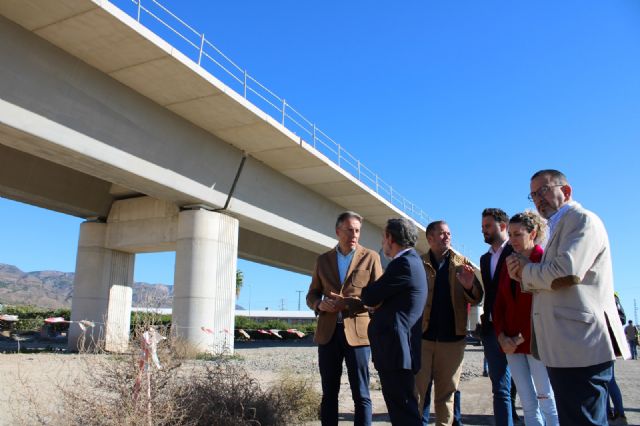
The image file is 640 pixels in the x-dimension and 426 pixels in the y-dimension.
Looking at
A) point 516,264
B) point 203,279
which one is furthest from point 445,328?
point 203,279

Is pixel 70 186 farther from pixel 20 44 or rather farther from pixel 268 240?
pixel 268 240

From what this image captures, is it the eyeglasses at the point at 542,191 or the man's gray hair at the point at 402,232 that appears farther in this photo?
the man's gray hair at the point at 402,232

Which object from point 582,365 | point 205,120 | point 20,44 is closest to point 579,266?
point 582,365

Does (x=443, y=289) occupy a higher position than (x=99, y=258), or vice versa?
(x=99, y=258)

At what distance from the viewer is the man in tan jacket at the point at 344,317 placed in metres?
4.18

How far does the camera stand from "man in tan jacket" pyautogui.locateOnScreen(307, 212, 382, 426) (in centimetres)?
418

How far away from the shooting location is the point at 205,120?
13844 mm

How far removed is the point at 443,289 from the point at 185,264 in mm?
11380

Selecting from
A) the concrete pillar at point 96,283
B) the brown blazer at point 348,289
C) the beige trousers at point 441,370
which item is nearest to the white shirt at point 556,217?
the brown blazer at point 348,289

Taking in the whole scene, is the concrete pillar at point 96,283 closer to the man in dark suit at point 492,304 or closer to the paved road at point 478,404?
the paved road at point 478,404

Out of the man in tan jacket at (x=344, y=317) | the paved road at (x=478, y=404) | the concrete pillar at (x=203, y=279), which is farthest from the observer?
the concrete pillar at (x=203, y=279)

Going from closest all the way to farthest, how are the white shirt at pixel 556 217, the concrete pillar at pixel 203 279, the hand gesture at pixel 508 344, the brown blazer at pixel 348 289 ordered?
the white shirt at pixel 556 217 < the hand gesture at pixel 508 344 < the brown blazer at pixel 348 289 < the concrete pillar at pixel 203 279

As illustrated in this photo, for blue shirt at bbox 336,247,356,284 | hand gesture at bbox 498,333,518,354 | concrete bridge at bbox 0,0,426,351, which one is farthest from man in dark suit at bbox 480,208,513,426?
concrete bridge at bbox 0,0,426,351

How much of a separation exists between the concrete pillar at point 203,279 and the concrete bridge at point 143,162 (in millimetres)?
42
